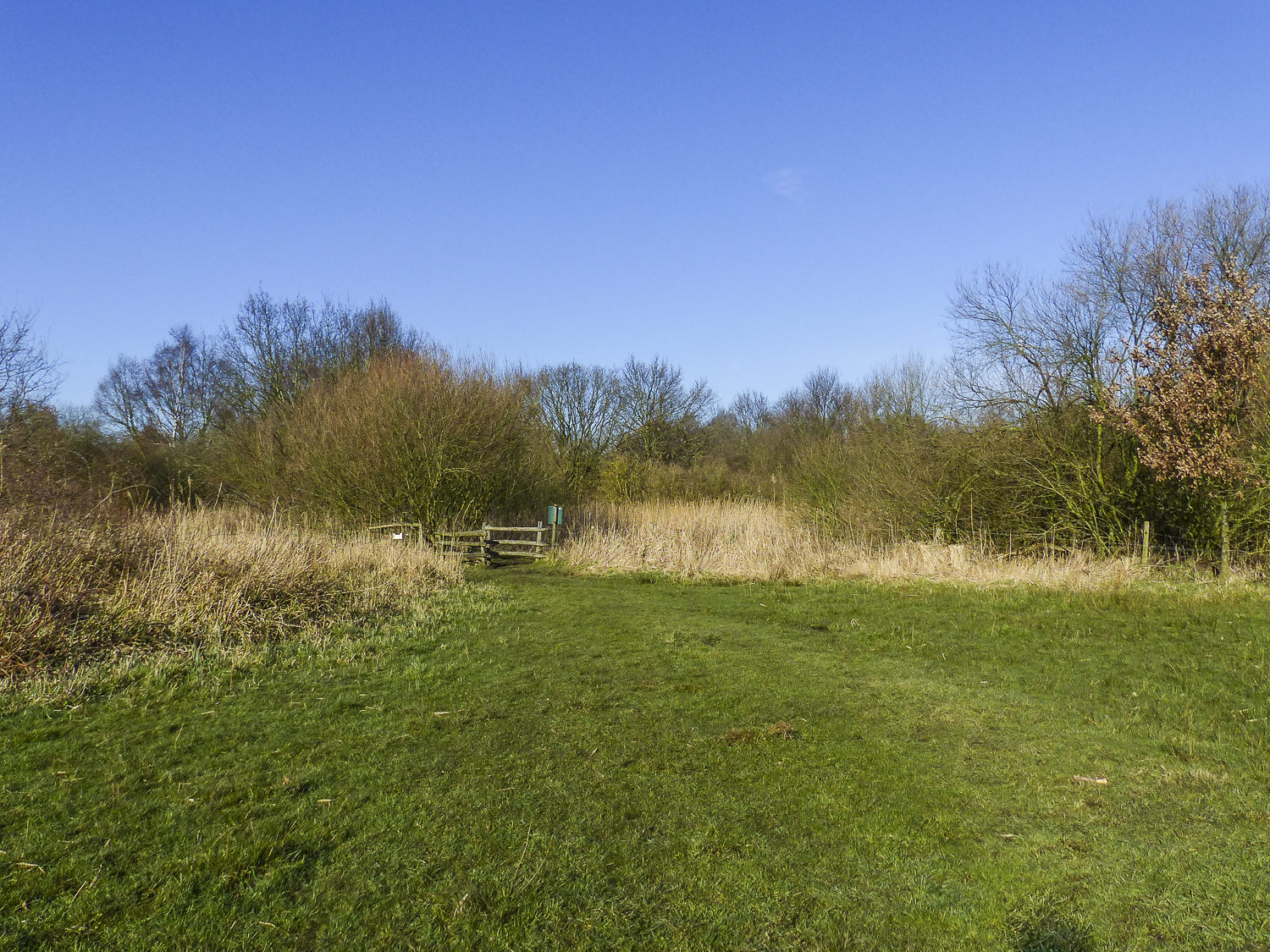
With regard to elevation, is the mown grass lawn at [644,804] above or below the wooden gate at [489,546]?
below

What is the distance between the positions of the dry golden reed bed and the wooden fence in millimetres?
820

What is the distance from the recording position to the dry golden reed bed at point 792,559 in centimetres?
1274

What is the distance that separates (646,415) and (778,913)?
2902cm

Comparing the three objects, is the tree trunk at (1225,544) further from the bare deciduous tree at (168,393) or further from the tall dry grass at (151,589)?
the bare deciduous tree at (168,393)

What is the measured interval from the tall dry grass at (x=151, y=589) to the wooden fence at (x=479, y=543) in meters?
6.00

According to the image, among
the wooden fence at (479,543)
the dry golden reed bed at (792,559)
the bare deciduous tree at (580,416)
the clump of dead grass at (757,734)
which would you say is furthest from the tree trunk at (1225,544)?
the bare deciduous tree at (580,416)

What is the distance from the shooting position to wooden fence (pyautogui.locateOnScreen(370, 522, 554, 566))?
1692 centimetres

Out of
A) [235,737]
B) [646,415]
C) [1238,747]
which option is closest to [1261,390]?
[1238,747]

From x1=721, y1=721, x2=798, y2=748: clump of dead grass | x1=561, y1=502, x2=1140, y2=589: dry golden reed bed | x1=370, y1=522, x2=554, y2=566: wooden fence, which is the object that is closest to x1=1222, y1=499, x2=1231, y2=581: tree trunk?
x1=561, y1=502, x2=1140, y2=589: dry golden reed bed

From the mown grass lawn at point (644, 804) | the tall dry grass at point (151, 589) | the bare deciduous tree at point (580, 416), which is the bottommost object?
the mown grass lawn at point (644, 804)

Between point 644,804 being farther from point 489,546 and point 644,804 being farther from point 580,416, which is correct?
point 580,416

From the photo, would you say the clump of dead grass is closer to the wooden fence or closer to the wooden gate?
the wooden fence

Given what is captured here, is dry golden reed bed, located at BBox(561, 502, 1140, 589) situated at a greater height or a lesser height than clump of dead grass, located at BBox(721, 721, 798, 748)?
greater

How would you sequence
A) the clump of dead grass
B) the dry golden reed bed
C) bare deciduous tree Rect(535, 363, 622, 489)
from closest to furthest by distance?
the clump of dead grass
the dry golden reed bed
bare deciduous tree Rect(535, 363, 622, 489)
